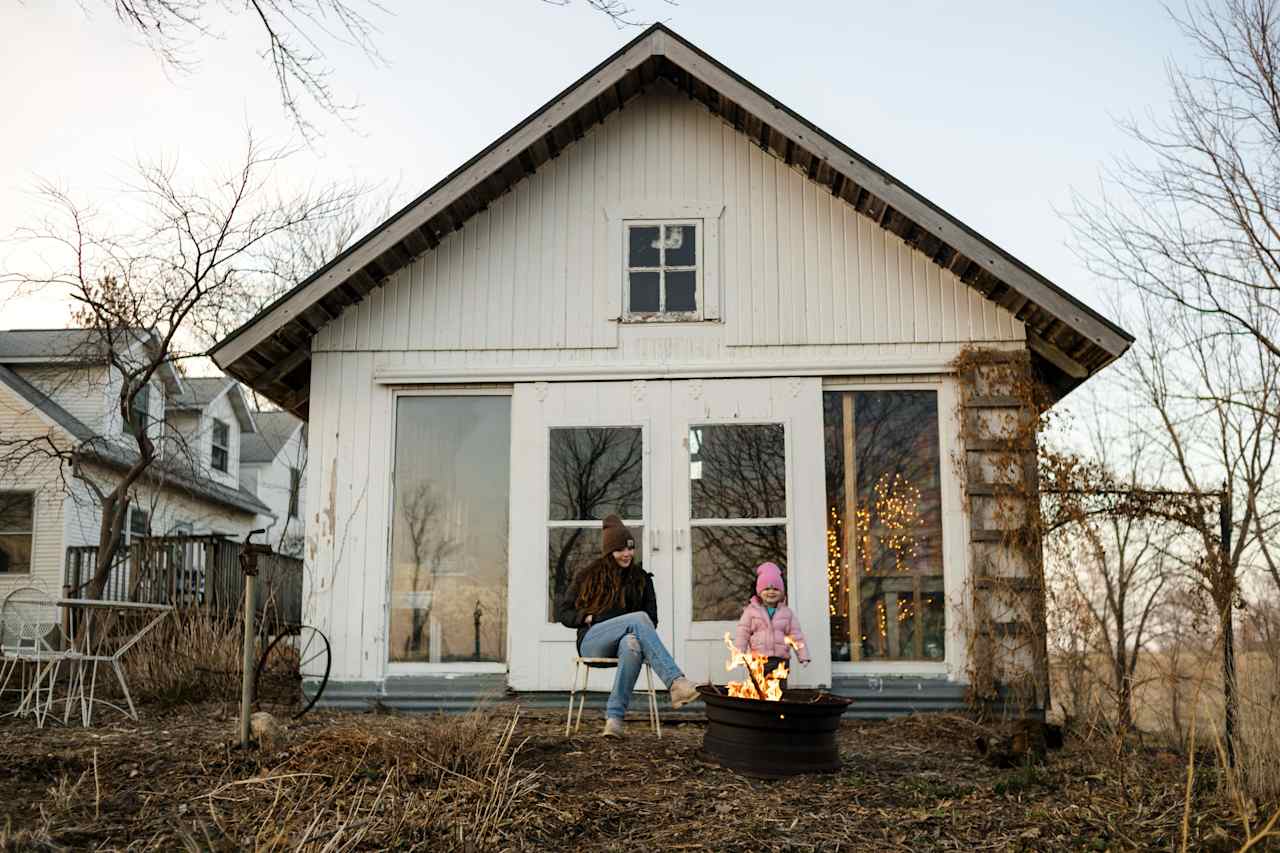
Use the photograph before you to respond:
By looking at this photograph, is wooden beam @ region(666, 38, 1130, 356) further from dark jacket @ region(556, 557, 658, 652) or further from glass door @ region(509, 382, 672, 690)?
dark jacket @ region(556, 557, 658, 652)

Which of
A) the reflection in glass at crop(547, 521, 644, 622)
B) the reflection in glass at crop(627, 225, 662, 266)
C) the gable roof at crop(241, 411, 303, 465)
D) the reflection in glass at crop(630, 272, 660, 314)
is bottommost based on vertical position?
the reflection in glass at crop(547, 521, 644, 622)

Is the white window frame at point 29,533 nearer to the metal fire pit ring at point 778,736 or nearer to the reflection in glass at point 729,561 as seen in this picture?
the reflection in glass at point 729,561

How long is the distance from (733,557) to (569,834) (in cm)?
402

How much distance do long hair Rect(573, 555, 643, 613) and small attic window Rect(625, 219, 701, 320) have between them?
2435 mm

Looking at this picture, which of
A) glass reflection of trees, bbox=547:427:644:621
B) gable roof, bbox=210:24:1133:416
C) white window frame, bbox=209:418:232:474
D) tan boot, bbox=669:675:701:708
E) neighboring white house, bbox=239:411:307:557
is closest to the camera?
tan boot, bbox=669:675:701:708

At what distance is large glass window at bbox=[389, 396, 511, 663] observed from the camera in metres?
9.11

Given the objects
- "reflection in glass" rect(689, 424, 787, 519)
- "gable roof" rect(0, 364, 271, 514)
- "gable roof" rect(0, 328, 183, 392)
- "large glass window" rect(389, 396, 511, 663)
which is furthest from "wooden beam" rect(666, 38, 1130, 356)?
"gable roof" rect(0, 328, 183, 392)

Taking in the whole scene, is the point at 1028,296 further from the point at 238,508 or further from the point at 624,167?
the point at 238,508

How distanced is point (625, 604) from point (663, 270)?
303cm

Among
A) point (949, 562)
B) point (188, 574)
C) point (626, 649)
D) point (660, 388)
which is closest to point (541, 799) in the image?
point (626, 649)

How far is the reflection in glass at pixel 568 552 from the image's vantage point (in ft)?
29.5

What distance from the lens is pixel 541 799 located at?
18.0 feet

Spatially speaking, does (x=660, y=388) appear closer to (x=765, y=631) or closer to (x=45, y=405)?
(x=765, y=631)

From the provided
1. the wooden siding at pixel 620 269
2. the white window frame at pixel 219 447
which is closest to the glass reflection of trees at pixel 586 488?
the wooden siding at pixel 620 269
